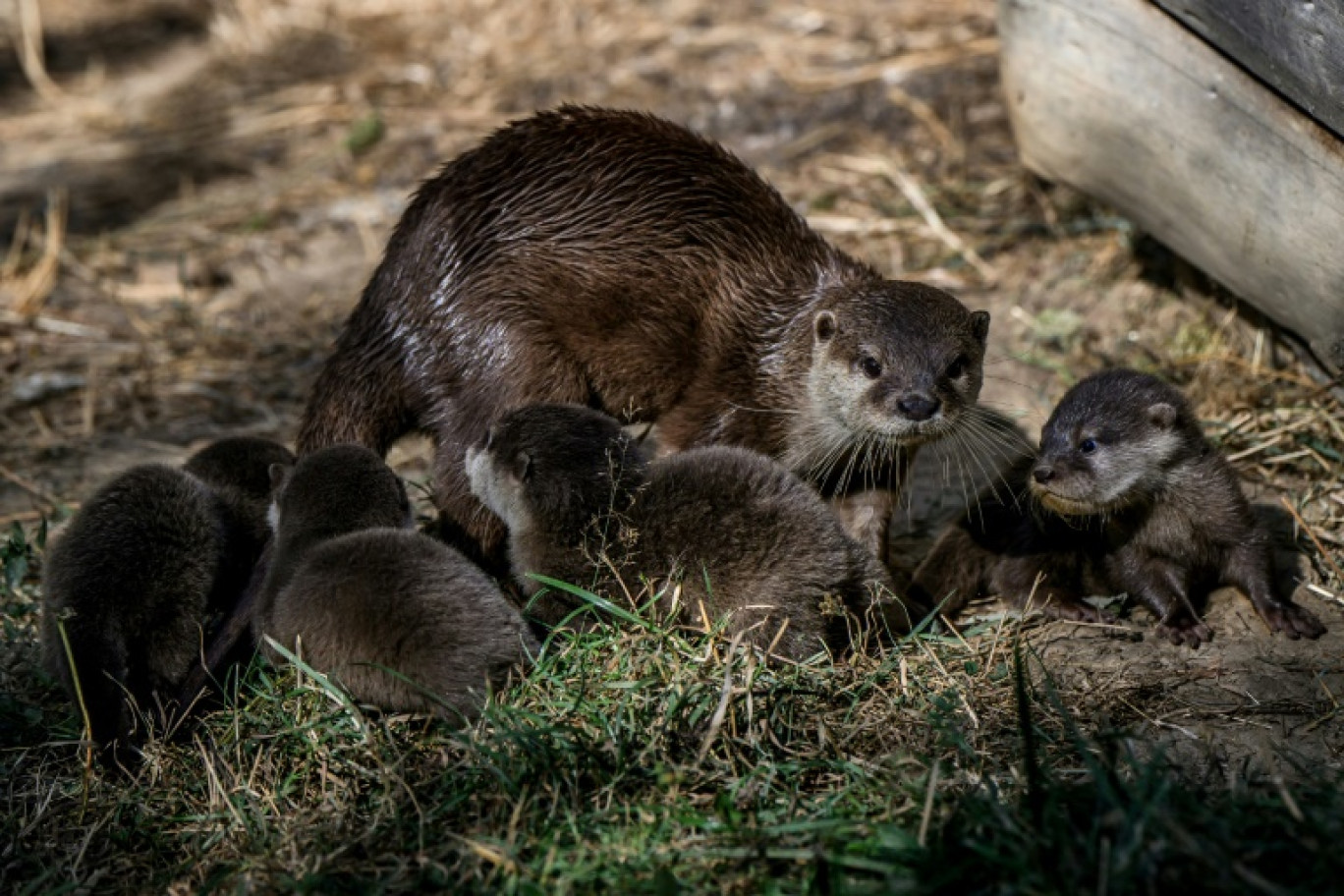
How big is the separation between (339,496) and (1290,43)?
2688 mm

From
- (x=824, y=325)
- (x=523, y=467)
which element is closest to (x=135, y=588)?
(x=523, y=467)

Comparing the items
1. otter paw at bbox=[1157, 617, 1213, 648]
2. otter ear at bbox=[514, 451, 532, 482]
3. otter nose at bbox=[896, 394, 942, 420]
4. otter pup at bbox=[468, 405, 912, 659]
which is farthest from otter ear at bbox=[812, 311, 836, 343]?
otter paw at bbox=[1157, 617, 1213, 648]

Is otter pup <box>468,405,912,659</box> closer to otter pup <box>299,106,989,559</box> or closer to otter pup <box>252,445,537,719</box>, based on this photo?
otter pup <box>252,445,537,719</box>

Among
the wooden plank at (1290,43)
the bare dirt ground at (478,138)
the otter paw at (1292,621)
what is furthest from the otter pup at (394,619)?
the wooden plank at (1290,43)

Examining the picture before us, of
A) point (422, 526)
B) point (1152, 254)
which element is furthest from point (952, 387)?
point (1152, 254)

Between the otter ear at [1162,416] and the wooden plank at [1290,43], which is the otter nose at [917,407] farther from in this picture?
the wooden plank at [1290,43]

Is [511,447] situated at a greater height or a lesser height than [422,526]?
greater

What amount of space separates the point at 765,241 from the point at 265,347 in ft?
9.12

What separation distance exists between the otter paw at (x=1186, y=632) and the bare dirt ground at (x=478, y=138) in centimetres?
3

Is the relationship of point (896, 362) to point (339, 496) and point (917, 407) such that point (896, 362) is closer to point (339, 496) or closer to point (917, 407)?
point (917, 407)

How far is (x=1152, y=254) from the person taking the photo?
18.0 ft

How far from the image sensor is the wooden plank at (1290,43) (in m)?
3.45

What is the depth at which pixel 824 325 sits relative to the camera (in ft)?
12.8

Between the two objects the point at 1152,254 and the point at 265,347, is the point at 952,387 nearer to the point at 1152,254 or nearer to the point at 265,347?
the point at 1152,254
